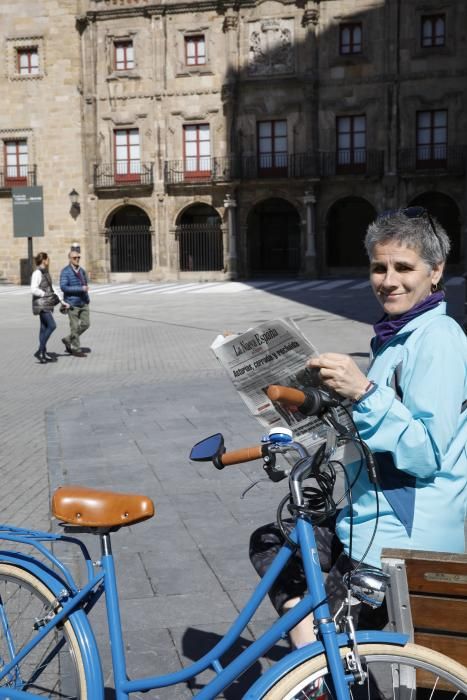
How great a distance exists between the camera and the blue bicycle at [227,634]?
78.2 inches

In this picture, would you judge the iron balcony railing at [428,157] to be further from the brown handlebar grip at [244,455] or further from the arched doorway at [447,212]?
the brown handlebar grip at [244,455]

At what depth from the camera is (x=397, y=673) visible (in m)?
2.04

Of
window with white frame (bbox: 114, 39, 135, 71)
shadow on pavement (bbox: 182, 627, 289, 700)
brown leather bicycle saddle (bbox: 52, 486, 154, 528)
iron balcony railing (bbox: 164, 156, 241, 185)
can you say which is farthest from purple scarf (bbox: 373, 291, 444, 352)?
window with white frame (bbox: 114, 39, 135, 71)

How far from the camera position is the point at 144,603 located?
4.11 metres

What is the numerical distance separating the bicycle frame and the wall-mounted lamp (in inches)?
1437

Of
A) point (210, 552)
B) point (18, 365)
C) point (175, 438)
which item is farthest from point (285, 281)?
point (210, 552)

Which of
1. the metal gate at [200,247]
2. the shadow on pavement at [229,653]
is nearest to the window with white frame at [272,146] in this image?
the metal gate at [200,247]

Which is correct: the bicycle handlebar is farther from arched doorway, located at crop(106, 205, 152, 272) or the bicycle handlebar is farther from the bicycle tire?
arched doorway, located at crop(106, 205, 152, 272)

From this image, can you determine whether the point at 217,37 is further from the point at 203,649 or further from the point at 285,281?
the point at 203,649

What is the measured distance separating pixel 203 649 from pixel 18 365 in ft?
32.5

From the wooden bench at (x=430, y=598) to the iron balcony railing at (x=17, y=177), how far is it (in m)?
38.3

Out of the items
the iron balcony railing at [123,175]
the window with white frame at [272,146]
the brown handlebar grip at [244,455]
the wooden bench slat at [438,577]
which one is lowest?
the wooden bench slat at [438,577]

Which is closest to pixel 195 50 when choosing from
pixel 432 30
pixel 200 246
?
pixel 200 246

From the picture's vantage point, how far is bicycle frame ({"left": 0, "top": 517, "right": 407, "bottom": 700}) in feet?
6.53
